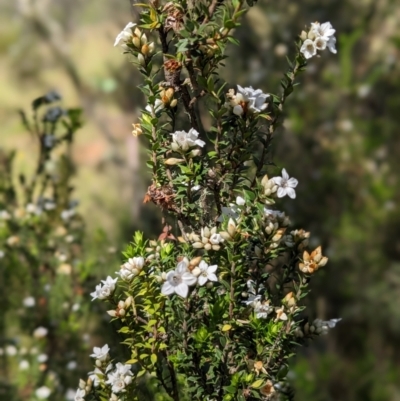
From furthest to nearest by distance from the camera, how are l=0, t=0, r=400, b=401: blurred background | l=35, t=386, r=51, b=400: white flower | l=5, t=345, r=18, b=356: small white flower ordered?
l=0, t=0, r=400, b=401: blurred background
l=5, t=345, r=18, b=356: small white flower
l=35, t=386, r=51, b=400: white flower

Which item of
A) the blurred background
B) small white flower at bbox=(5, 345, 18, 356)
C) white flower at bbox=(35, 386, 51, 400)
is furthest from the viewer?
the blurred background

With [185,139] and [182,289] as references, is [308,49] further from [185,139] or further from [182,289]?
[182,289]

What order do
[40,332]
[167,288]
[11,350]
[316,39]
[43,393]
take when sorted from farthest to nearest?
1. [11,350]
2. [40,332]
3. [43,393]
4. [316,39]
5. [167,288]

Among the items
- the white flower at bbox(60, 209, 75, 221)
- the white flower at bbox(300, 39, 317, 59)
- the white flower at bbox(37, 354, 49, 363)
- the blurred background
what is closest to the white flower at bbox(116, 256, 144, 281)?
the white flower at bbox(300, 39, 317, 59)

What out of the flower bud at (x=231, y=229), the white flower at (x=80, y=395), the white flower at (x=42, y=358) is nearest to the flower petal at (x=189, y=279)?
the flower bud at (x=231, y=229)

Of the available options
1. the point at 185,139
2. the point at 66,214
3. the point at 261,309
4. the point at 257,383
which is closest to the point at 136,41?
the point at 185,139

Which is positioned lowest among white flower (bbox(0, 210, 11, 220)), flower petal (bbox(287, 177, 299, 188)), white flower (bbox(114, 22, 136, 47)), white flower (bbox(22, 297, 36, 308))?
flower petal (bbox(287, 177, 299, 188))

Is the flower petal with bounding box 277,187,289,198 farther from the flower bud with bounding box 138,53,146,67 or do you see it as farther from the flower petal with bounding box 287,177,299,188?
the flower bud with bounding box 138,53,146,67
